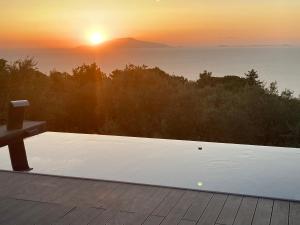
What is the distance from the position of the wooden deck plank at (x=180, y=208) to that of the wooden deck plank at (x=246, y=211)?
35 centimetres

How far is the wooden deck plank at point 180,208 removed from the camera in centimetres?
269

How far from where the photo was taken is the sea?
35.6 feet

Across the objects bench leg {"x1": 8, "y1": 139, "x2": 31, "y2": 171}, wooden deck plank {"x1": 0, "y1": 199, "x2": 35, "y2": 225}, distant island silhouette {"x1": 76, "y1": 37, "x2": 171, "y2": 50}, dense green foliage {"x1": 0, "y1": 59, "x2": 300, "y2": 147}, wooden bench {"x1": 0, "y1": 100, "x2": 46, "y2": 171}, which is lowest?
dense green foliage {"x1": 0, "y1": 59, "x2": 300, "y2": 147}

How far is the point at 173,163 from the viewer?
14.6ft

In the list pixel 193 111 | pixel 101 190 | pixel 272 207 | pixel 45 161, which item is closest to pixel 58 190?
pixel 101 190

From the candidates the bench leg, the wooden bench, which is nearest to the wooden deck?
the wooden bench

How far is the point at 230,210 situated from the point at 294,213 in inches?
16.3

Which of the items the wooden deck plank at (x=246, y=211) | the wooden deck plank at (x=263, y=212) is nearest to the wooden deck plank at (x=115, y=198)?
the wooden deck plank at (x=246, y=211)

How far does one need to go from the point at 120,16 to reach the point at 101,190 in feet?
24.3

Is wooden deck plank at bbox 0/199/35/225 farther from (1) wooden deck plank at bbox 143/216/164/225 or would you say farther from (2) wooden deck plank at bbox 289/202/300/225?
(2) wooden deck plank at bbox 289/202/300/225

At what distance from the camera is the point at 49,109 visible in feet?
41.3

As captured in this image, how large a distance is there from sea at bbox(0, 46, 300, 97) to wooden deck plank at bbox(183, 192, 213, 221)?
7.60 m

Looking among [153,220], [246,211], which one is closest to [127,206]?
[153,220]

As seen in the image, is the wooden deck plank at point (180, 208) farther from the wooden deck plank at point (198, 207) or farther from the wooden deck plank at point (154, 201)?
the wooden deck plank at point (154, 201)
